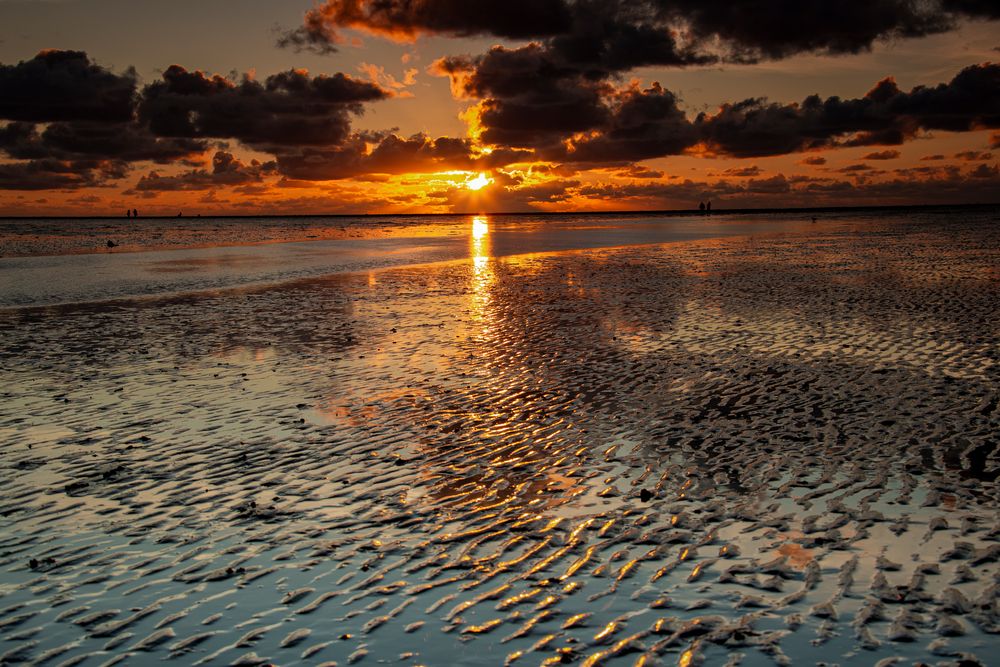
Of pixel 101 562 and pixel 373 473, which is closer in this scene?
pixel 101 562

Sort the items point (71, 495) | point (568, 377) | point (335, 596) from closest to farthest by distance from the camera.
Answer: point (335, 596) < point (71, 495) < point (568, 377)

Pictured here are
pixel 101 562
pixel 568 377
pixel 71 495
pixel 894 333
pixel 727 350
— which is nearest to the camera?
pixel 101 562

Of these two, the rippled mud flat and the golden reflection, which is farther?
the golden reflection

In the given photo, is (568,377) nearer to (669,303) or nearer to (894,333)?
(894,333)

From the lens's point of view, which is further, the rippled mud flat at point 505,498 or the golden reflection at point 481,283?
the golden reflection at point 481,283

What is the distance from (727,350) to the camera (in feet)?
56.1

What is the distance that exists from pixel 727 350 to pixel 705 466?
8143 millimetres

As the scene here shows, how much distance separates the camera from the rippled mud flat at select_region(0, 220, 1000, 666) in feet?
19.1

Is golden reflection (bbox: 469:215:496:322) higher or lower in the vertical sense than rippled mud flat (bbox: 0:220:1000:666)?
higher

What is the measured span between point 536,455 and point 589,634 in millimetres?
4481

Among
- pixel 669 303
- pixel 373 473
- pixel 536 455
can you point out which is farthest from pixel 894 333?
pixel 373 473

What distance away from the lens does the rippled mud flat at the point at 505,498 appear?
19.1ft

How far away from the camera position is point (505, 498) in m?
8.56

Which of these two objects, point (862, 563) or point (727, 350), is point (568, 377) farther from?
point (862, 563)
